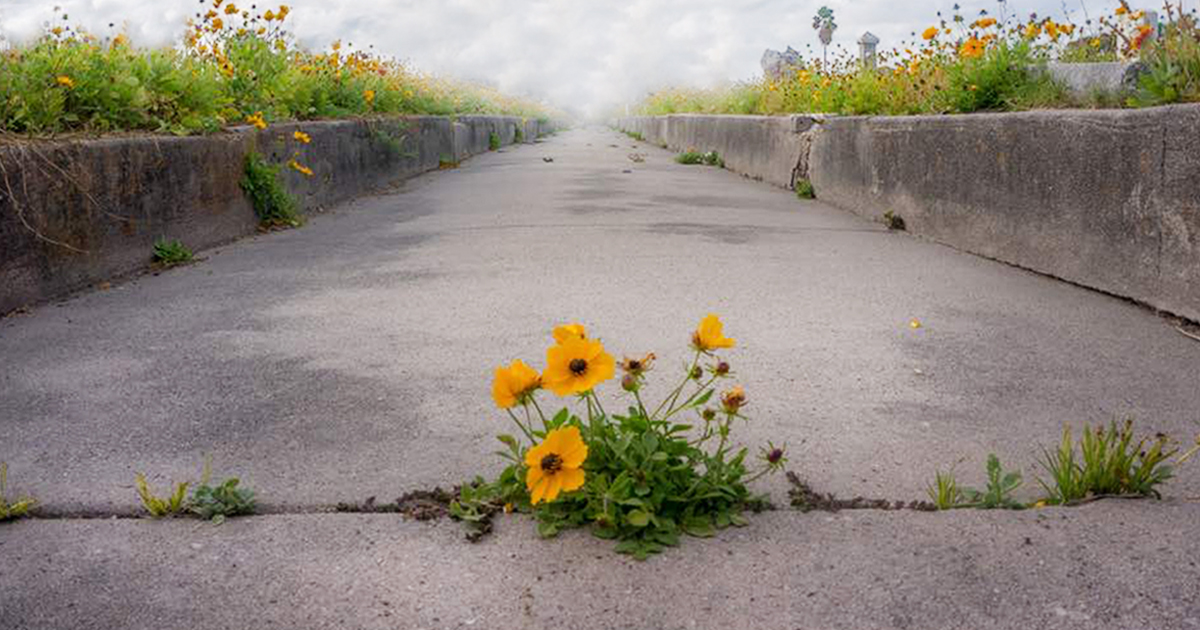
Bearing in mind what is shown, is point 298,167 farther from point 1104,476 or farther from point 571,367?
point 1104,476

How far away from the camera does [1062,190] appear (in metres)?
3.78

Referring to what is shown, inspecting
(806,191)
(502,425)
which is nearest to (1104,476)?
(502,425)

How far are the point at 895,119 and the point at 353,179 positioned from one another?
165 inches

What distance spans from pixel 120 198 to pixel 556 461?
3226mm

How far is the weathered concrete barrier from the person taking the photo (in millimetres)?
3158

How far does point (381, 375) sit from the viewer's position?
2723 millimetres

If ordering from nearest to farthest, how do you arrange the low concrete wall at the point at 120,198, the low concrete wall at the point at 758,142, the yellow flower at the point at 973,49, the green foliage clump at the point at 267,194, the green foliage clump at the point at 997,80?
the low concrete wall at the point at 120,198
the green foliage clump at the point at 997,80
the yellow flower at the point at 973,49
the green foliage clump at the point at 267,194
the low concrete wall at the point at 758,142

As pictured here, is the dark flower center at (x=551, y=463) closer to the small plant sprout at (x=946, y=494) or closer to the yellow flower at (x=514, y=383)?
the yellow flower at (x=514, y=383)

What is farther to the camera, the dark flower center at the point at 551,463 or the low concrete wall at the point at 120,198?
the low concrete wall at the point at 120,198

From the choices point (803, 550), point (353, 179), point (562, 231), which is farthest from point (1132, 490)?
point (353, 179)

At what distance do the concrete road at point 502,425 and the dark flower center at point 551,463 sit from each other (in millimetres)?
164

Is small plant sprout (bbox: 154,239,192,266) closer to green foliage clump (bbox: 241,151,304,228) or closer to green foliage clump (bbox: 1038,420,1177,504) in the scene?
green foliage clump (bbox: 241,151,304,228)

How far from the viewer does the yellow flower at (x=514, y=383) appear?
5.47ft

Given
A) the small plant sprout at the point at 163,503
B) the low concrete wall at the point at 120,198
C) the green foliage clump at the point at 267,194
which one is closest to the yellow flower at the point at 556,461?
the small plant sprout at the point at 163,503
